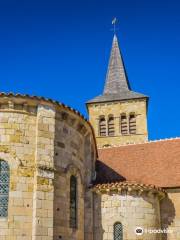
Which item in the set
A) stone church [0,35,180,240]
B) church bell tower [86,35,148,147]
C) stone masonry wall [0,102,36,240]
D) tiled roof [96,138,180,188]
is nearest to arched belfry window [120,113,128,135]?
church bell tower [86,35,148,147]

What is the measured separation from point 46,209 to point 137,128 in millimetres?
24224

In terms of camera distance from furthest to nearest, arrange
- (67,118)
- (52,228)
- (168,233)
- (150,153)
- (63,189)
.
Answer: (150,153)
(168,233)
(67,118)
(63,189)
(52,228)

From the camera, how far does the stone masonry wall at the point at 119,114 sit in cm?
3606

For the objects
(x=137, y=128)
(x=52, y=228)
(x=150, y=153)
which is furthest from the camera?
(x=137, y=128)

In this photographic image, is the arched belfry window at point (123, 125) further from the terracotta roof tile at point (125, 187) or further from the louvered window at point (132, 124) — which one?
the terracotta roof tile at point (125, 187)

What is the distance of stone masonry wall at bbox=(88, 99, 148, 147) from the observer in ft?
118

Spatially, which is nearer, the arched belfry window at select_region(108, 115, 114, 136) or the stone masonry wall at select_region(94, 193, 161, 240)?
the stone masonry wall at select_region(94, 193, 161, 240)

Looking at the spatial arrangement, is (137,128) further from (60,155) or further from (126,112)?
(60,155)

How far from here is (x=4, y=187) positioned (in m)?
13.1

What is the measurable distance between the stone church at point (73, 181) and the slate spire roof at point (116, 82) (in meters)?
16.3

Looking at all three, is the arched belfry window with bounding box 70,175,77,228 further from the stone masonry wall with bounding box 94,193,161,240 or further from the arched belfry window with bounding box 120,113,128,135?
the arched belfry window with bounding box 120,113,128,135

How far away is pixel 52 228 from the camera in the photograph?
1306 centimetres

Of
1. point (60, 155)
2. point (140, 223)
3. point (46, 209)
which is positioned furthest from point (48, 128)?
point (140, 223)

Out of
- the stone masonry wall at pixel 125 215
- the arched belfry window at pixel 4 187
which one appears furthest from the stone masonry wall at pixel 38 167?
the stone masonry wall at pixel 125 215
